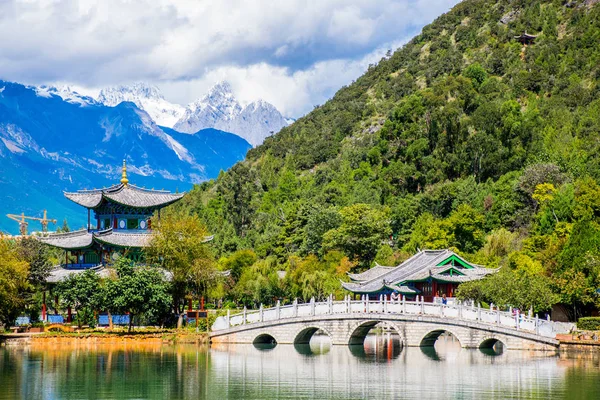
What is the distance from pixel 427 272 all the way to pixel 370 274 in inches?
246

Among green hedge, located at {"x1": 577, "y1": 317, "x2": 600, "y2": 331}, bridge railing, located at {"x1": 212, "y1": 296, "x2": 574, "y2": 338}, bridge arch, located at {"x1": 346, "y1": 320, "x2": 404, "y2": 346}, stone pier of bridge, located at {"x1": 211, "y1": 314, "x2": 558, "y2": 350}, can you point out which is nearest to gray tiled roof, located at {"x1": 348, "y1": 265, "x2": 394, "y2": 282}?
bridge arch, located at {"x1": 346, "y1": 320, "x2": 404, "y2": 346}

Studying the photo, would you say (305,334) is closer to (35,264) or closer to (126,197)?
(35,264)

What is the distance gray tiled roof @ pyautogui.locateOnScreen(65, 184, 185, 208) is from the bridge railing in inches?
544

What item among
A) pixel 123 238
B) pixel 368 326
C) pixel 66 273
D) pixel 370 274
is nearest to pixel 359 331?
pixel 368 326

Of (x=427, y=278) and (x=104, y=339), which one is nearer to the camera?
(x=104, y=339)

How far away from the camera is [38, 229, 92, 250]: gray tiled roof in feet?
196

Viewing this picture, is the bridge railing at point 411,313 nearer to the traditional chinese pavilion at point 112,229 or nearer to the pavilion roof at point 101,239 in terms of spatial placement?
the pavilion roof at point 101,239

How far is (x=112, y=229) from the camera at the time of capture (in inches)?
2387

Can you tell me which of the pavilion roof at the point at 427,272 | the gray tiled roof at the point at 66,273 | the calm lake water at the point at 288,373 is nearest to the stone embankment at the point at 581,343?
the calm lake water at the point at 288,373

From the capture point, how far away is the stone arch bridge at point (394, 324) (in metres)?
43.6

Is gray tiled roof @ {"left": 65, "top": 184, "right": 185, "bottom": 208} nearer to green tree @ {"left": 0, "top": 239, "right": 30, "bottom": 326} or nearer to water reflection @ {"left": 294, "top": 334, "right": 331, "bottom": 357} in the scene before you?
green tree @ {"left": 0, "top": 239, "right": 30, "bottom": 326}

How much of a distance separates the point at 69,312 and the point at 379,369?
23.5 metres

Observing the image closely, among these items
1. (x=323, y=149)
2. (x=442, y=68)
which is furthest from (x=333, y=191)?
(x=442, y=68)

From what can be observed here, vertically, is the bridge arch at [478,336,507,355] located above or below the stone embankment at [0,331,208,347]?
below
